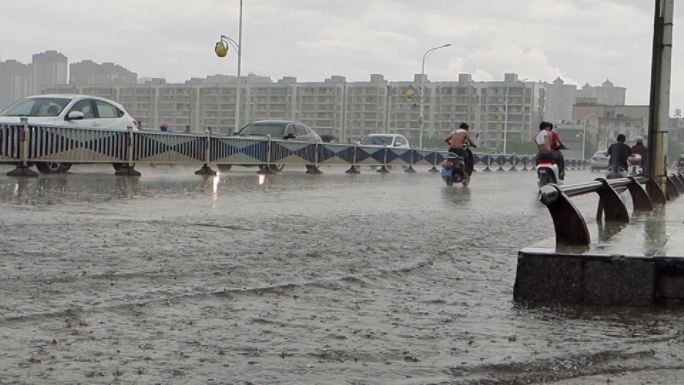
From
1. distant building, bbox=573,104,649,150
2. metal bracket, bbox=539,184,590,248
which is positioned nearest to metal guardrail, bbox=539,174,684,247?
metal bracket, bbox=539,184,590,248

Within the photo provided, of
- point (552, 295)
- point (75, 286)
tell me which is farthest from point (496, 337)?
point (75, 286)

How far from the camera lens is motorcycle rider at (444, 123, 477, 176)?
24.4 m

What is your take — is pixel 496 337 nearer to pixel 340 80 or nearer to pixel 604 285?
pixel 604 285

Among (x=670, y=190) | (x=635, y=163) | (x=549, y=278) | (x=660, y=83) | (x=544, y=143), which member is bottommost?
(x=549, y=278)

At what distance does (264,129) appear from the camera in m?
31.5

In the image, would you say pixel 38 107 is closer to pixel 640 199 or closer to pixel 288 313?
pixel 640 199

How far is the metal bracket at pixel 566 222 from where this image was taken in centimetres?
651

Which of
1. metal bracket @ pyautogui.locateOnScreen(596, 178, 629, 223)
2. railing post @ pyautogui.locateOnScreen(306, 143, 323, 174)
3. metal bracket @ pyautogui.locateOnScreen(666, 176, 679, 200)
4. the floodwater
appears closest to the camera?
the floodwater

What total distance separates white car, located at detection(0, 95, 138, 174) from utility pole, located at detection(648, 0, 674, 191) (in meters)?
12.5

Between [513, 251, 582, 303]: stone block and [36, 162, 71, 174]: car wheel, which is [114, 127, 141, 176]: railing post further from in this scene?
[513, 251, 582, 303]: stone block

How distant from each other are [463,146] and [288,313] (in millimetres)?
19938

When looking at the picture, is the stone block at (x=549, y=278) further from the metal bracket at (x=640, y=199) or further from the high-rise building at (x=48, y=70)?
the high-rise building at (x=48, y=70)

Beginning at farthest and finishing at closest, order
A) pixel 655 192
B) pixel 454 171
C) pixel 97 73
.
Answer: pixel 97 73 < pixel 454 171 < pixel 655 192

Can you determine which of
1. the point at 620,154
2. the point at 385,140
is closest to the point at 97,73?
the point at 385,140
